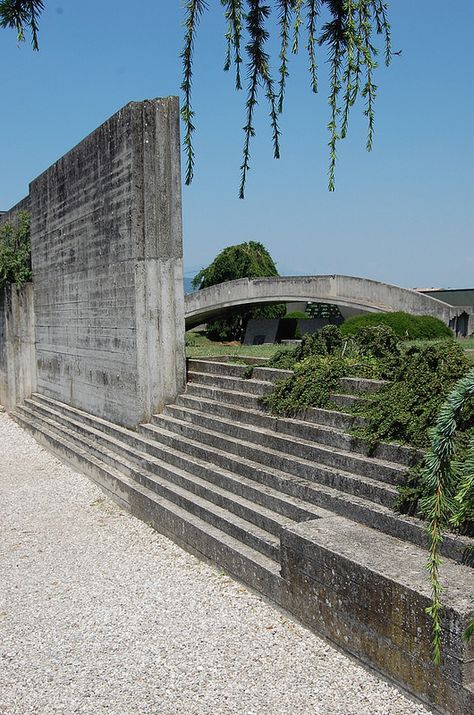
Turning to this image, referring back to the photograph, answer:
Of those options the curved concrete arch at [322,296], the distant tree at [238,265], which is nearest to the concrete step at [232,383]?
the curved concrete arch at [322,296]

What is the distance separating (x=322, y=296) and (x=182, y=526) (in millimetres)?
16283

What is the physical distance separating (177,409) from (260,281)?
15.4m

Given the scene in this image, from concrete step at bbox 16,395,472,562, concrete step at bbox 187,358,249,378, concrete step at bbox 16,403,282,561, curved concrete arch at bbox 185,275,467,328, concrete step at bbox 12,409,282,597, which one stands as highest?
curved concrete arch at bbox 185,275,467,328

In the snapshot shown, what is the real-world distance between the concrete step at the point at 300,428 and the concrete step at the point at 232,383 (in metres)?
0.22

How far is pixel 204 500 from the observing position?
6781mm

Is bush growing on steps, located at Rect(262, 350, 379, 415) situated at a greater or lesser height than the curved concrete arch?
lesser

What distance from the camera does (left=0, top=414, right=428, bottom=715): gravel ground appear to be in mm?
3904

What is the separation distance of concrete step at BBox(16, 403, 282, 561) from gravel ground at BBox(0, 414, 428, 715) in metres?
0.39

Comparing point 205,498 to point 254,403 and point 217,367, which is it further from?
point 217,367

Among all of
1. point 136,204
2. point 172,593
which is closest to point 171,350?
point 136,204

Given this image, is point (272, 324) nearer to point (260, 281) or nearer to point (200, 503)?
point (260, 281)

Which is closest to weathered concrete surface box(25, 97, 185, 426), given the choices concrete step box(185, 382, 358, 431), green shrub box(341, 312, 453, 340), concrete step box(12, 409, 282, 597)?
concrete step box(185, 382, 358, 431)

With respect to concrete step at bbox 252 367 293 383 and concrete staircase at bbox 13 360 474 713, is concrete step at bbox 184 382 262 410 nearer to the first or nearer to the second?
concrete staircase at bbox 13 360 474 713

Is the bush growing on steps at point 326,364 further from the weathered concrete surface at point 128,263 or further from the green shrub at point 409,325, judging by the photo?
the green shrub at point 409,325
